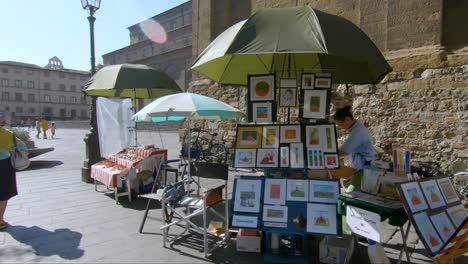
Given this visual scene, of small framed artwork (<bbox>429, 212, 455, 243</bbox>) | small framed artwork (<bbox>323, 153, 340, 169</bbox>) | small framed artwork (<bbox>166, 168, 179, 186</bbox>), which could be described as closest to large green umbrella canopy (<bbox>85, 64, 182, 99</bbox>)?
small framed artwork (<bbox>166, 168, 179, 186</bbox>)

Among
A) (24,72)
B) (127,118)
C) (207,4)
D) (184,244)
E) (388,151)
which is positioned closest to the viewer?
(184,244)

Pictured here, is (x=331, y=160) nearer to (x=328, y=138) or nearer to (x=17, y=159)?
(x=328, y=138)

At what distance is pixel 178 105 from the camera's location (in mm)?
4387

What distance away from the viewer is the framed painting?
3.72 meters

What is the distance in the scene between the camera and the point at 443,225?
2.85m

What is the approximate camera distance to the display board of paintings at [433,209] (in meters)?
2.70

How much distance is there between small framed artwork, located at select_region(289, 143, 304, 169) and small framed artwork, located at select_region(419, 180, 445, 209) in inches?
44.3

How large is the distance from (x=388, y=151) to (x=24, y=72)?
8089cm

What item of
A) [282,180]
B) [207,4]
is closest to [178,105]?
[282,180]

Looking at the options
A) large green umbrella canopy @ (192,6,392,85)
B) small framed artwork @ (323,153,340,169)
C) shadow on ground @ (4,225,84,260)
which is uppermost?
large green umbrella canopy @ (192,6,392,85)

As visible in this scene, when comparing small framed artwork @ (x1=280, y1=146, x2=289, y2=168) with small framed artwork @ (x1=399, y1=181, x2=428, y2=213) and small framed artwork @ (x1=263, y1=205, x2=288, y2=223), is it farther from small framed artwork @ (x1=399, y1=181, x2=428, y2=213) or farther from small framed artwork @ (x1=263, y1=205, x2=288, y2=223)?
small framed artwork @ (x1=399, y1=181, x2=428, y2=213)

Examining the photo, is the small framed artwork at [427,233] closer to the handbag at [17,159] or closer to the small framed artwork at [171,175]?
the small framed artwork at [171,175]

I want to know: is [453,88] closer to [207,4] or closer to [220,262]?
[220,262]

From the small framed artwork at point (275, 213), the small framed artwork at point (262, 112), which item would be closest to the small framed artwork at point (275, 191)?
the small framed artwork at point (275, 213)
